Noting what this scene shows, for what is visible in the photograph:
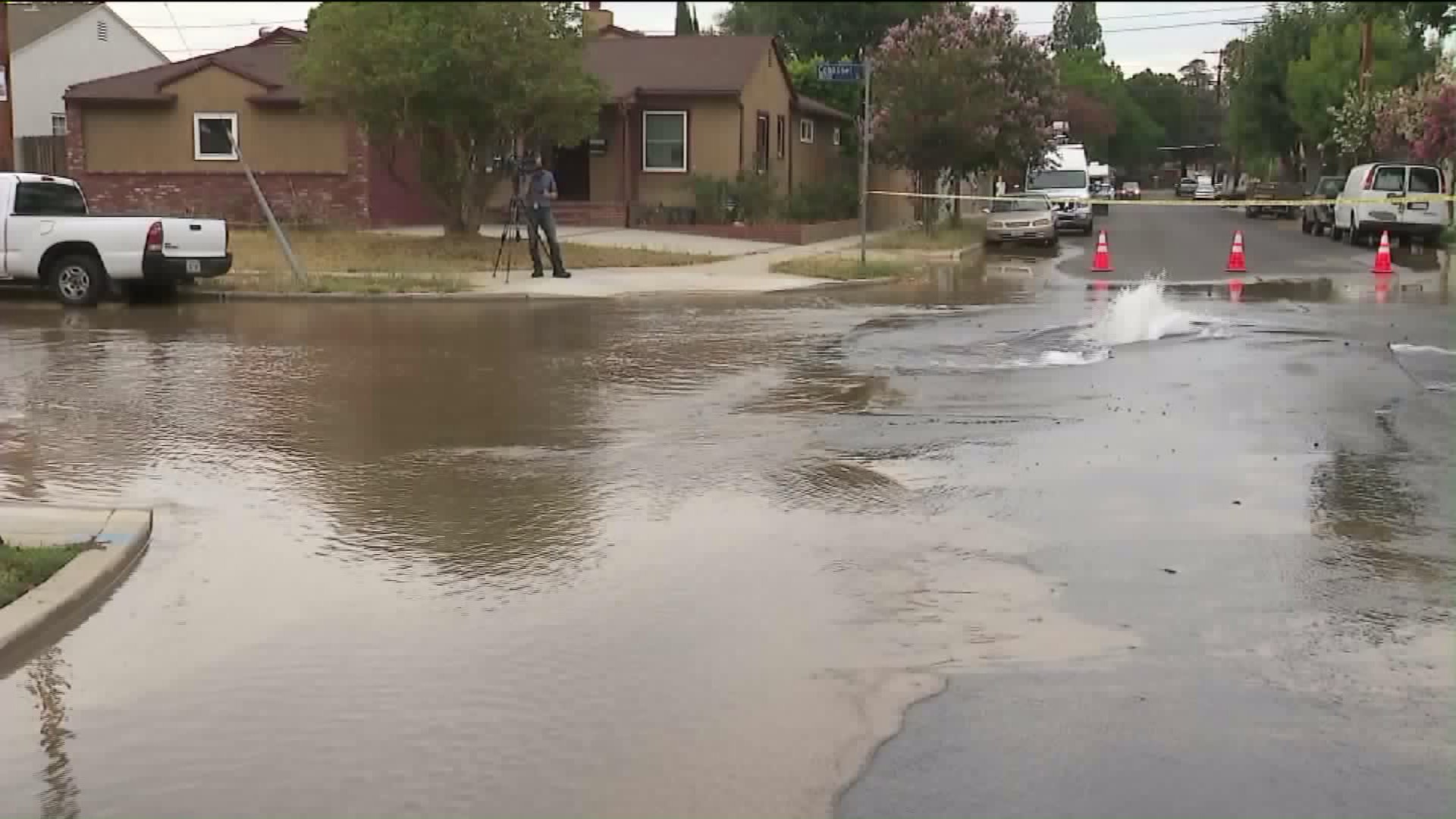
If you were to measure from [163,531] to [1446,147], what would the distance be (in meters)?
37.8

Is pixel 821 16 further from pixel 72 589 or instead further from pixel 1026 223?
pixel 1026 223

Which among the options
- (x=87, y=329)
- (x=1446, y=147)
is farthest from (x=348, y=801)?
(x=1446, y=147)

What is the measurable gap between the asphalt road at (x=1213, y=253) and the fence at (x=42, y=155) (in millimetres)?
23660

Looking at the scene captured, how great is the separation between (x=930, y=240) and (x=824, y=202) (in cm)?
473

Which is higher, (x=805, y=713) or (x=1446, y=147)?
(x=1446, y=147)

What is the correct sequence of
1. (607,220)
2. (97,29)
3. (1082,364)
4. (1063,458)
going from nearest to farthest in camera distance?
(1063,458) → (1082,364) → (607,220) → (97,29)

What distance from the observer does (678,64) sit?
113ft

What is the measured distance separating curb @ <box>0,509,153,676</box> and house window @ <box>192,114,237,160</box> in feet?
85.5

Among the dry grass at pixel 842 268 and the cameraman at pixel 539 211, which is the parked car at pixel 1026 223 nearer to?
the dry grass at pixel 842 268

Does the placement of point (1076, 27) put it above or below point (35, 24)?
below

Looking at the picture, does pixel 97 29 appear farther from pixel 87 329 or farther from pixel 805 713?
pixel 805 713

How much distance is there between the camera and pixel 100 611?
20.4ft

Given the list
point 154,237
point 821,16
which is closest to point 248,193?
point 154,237

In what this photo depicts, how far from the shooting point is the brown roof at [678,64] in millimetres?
33031
